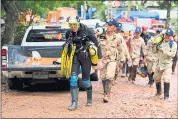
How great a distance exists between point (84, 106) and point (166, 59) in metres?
2.47

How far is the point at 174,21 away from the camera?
5422 cm

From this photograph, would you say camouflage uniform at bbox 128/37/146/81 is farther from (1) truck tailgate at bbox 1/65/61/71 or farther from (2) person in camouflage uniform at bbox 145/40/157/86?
(1) truck tailgate at bbox 1/65/61/71

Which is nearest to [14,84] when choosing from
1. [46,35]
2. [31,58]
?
[31,58]

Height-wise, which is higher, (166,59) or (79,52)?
(79,52)

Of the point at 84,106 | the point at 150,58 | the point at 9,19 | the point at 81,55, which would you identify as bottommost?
the point at 84,106

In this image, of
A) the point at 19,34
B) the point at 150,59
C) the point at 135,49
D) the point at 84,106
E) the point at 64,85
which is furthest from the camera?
the point at 19,34

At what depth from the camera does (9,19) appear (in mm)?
12586

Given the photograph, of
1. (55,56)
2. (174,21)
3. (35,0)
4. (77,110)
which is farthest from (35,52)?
(174,21)

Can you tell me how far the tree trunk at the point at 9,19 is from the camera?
12.5 m

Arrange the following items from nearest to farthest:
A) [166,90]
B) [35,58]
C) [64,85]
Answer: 1. [166,90]
2. [35,58]
3. [64,85]

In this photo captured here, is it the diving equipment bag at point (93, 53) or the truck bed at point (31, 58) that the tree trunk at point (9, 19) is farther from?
the diving equipment bag at point (93, 53)

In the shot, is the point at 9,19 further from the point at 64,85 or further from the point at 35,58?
the point at 64,85

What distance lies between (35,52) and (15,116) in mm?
3699

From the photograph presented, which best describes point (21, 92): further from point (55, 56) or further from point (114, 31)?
point (114, 31)
